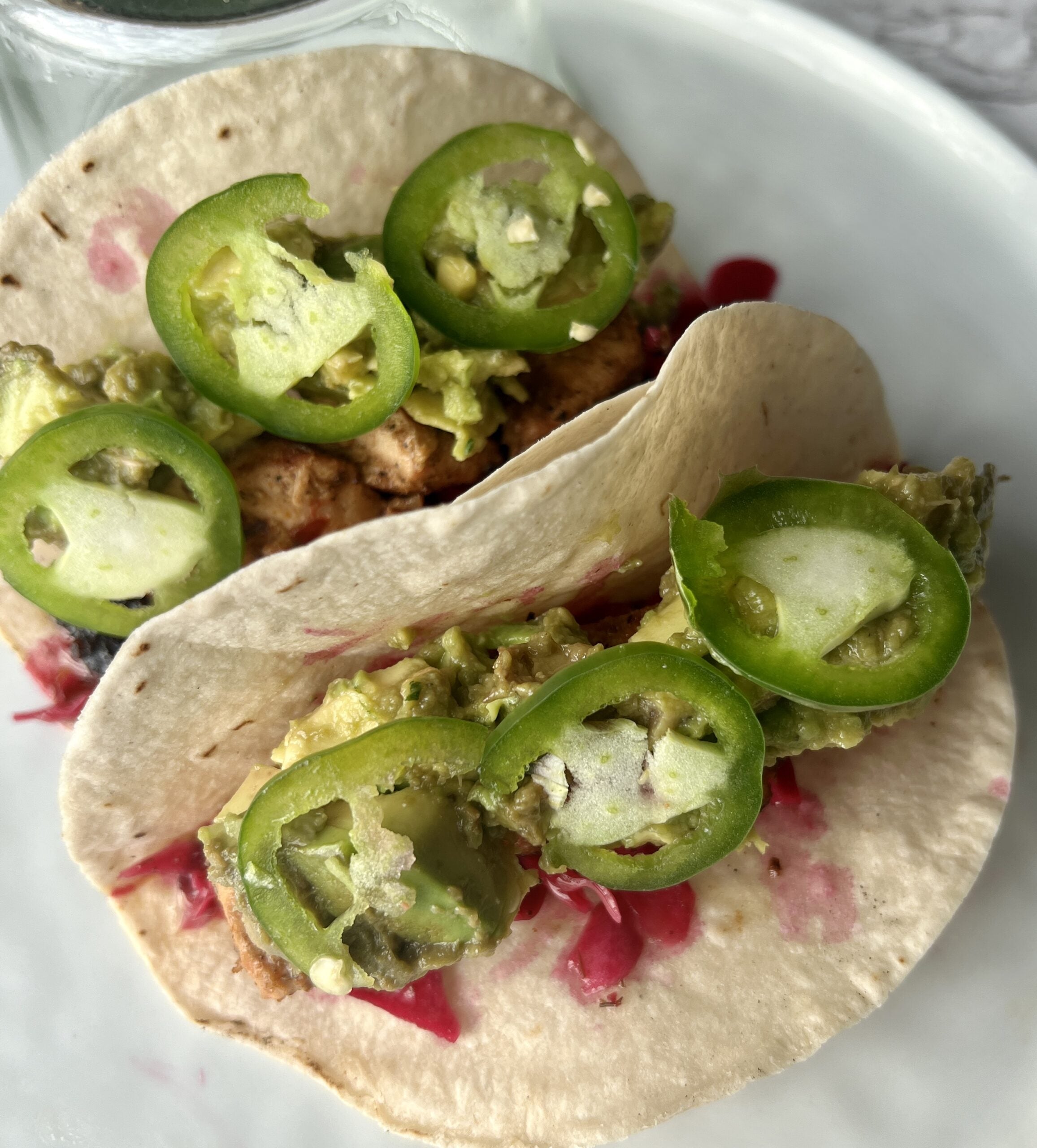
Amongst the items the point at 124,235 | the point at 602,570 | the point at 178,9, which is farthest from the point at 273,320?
the point at 178,9

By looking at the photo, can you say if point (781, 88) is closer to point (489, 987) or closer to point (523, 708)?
point (523, 708)

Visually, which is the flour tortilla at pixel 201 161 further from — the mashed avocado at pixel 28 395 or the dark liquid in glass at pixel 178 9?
the dark liquid in glass at pixel 178 9

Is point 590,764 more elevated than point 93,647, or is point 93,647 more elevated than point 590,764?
point 590,764

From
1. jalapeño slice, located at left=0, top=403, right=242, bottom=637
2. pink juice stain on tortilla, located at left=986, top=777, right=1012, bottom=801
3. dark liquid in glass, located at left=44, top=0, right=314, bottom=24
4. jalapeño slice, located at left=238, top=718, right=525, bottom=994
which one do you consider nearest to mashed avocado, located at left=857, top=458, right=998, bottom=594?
pink juice stain on tortilla, located at left=986, top=777, right=1012, bottom=801

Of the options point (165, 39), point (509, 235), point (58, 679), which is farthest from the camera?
point (165, 39)

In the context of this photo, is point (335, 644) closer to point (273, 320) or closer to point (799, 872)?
point (273, 320)

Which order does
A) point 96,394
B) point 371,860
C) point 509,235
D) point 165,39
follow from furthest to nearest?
point 165,39, point 96,394, point 509,235, point 371,860

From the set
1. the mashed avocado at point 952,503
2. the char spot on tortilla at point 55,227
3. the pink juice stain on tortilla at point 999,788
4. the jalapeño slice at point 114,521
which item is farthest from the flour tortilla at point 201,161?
the pink juice stain on tortilla at point 999,788
